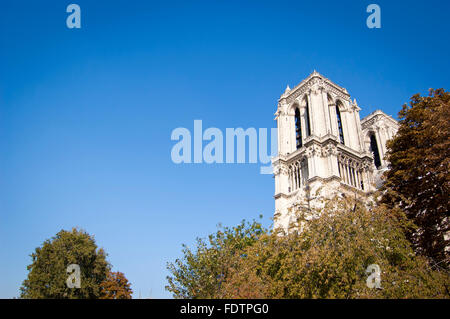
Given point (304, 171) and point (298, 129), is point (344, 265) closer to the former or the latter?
point (304, 171)

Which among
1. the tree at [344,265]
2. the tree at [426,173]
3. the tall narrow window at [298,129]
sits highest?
the tall narrow window at [298,129]

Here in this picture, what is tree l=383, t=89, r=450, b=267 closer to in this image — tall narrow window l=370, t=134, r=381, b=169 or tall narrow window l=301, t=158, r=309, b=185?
tall narrow window l=301, t=158, r=309, b=185

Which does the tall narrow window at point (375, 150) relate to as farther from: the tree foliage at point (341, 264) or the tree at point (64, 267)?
the tree at point (64, 267)

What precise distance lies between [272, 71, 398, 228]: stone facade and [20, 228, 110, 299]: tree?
21.4 metres

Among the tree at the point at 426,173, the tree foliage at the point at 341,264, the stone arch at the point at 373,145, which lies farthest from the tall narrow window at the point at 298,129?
the tree foliage at the point at 341,264

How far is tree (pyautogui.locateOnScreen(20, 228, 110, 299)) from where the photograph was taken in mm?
30312

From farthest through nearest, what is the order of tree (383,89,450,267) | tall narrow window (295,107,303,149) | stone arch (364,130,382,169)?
1. stone arch (364,130,382,169)
2. tall narrow window (295,107,303,149)
3. tree (383,89,450,267)

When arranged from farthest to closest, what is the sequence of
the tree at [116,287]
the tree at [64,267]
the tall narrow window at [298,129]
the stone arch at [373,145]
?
the stone arch at [373,145] < the tall narrow window at [298,129] < the tree at [116,287] < the tree at [64,267]

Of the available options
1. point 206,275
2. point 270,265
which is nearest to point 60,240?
point 206,275

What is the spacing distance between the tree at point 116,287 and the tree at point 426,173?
2833 centimetres

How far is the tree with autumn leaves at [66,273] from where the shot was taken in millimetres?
30344

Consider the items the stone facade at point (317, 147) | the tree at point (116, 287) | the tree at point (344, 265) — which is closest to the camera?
the tree at point (344, 265)

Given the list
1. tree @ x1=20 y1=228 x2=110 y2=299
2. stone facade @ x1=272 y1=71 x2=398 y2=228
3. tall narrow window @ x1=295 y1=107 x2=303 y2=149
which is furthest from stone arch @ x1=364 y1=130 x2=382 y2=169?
tree @ x1=20 y1=228 x2=110 y2=299

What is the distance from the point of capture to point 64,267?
31.2 m
